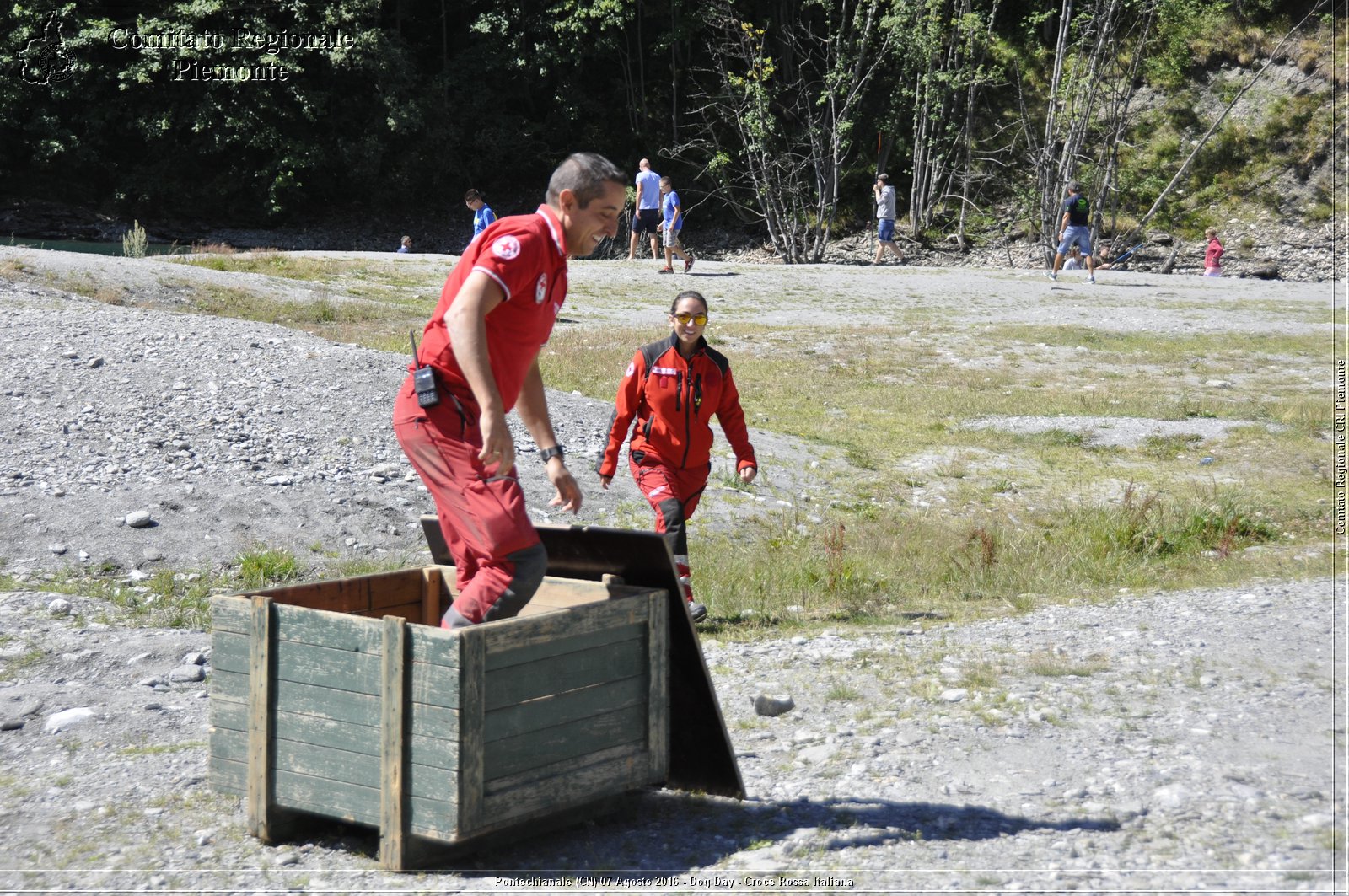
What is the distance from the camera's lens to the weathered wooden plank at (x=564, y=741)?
13.8 ft

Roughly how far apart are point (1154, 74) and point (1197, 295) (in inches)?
695

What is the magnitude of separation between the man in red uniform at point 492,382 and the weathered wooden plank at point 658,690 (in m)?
0.51

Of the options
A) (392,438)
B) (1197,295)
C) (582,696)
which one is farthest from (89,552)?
(1197,295)

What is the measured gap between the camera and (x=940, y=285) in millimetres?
25812

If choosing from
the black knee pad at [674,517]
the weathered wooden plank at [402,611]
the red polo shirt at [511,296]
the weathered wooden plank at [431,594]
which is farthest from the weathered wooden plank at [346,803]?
the black knee pad at [674,517]

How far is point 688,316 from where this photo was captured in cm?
736

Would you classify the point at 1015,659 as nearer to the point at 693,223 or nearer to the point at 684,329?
the point at 684,329

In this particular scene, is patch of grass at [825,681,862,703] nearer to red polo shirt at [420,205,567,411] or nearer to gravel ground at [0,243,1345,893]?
gravel ground at [0,243,1345,893]

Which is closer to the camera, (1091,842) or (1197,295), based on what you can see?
(1091,842)

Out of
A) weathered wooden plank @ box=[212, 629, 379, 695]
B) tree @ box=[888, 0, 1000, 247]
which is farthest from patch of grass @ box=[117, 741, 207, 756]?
tree @ box=[888, 0, 1000, 247]

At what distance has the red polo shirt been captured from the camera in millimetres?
4297

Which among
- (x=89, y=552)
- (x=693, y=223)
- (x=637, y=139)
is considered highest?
(x=637, y=139)

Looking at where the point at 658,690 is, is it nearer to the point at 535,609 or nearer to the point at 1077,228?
the point at 535,609

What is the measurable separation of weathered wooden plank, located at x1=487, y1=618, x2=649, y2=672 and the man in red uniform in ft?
0.64
